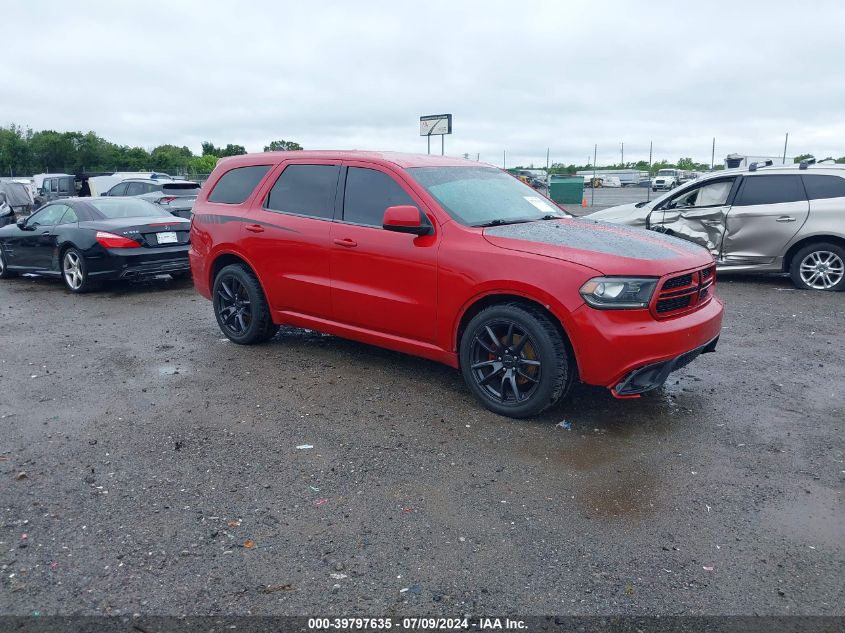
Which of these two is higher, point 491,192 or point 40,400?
point 491,192

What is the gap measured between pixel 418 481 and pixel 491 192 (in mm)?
2651

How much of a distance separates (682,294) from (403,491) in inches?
88.7

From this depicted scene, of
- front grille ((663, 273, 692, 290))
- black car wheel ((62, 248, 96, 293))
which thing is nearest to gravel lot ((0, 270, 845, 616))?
front grille ((663, 273, 692, 290))

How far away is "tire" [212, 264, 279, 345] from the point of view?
6.27m

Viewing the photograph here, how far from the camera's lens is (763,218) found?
9.36 metres

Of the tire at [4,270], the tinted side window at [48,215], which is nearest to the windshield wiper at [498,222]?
the tinted side window at [48,215]

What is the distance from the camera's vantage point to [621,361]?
420 centimetres

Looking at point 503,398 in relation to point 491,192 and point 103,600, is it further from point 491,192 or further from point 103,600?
point 103,600

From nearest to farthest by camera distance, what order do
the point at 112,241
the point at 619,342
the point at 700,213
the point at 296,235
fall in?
the point at 619,342
the point at 296,235
the point at 112,241
the point at 700,213

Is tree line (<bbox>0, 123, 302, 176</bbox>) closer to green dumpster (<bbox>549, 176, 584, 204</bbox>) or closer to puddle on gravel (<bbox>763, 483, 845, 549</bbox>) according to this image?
green dumpster (<bbox>549, 176, 584, 204</bbox>)

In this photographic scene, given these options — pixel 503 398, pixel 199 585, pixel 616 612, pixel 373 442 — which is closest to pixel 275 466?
pixel 373 442

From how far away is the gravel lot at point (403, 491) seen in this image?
9.39 feet

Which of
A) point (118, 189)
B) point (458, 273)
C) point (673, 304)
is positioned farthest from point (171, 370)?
point (118, 189)

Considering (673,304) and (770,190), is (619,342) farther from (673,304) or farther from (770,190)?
(770,190)
